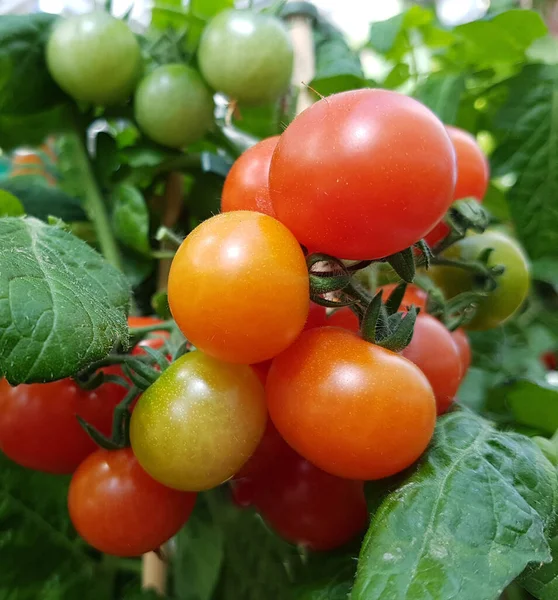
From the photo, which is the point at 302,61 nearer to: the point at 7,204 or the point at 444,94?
the point at 444,94

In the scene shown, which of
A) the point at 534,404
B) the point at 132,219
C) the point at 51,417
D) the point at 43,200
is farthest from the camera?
the point at 43,200

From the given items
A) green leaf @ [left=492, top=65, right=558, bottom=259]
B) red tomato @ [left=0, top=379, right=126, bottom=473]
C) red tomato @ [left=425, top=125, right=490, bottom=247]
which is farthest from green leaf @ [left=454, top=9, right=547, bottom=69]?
red tomato @ [left=0, top=379, right=126, bottom=473]

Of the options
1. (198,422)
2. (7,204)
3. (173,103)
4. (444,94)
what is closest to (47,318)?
(198,422)

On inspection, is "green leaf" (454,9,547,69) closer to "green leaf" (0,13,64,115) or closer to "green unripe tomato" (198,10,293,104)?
"green unripe tomato" (198,10,293,104)

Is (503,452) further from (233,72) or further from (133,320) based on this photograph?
(233,72)

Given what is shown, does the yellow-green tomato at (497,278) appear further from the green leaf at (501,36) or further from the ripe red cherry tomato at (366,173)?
the green leaf at (501,36)

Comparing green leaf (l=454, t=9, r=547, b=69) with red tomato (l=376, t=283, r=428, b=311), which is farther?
green leaf (l=454, t=9, r=547, b=69)

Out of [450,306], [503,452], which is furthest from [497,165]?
[503,452]

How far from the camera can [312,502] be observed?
18.0 inches

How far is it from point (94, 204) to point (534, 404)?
0.49 meters

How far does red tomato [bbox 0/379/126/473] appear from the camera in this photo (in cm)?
42

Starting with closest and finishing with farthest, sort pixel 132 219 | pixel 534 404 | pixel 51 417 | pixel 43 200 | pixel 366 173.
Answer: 1. pixel 366 173
2. pixel 51 417
3. pixel 534 404
4. pixel 132 219
5. pixel 43 200

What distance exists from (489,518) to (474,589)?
0.15 ft

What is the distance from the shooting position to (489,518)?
0.34m
